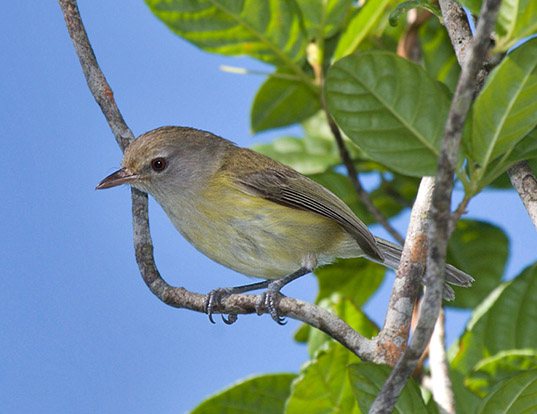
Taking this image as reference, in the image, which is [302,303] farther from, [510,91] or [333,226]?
[333,226]

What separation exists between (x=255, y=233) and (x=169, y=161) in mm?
691

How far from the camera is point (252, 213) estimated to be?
3.74 metres

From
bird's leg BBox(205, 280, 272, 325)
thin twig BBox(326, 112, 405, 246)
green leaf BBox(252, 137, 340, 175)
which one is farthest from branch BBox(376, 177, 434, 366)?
green leaf BBox(252, 137, 340, 175)

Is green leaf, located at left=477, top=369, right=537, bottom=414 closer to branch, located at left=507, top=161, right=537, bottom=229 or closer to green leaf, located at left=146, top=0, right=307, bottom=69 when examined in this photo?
branch, located at left=507, top=161, right=537, bottom=229

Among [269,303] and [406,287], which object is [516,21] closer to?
[406,287]

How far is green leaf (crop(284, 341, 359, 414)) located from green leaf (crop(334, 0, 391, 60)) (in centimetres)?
140

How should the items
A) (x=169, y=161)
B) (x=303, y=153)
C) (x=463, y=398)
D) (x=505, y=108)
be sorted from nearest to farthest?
(x=505, y=108) < (x=463, y=398) < (x=169, y=161) < (x=303, y=153)

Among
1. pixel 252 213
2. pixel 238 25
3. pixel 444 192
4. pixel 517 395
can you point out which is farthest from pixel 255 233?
pixel 444 192

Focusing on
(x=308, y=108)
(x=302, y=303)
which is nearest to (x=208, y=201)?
(x=308, y=108)

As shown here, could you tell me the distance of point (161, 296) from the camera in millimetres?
2826

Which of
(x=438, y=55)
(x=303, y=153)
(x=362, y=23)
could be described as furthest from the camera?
(x=303, y=153)

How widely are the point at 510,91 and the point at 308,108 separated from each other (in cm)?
224

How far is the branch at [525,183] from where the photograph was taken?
8.30 feet

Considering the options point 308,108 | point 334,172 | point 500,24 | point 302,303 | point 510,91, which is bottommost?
point 302,303
